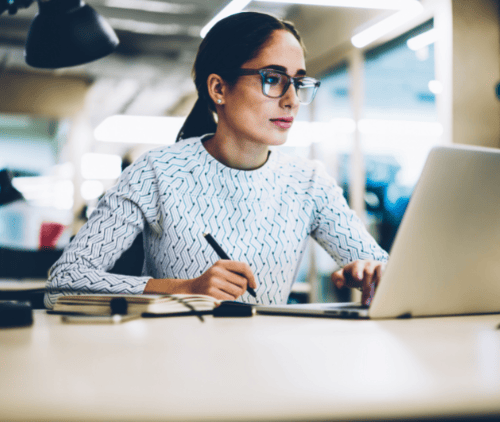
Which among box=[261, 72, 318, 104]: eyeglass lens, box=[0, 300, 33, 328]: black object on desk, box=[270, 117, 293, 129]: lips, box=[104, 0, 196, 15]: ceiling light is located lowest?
box=[0, 300, 33, 328]: black object on desk

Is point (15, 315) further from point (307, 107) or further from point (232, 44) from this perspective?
point (307, 107)

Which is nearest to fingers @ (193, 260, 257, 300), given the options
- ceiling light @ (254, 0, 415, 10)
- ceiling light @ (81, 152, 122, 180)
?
ceiling light @ (254, 0, 415, 10)

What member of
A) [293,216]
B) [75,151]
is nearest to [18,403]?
[293,216]

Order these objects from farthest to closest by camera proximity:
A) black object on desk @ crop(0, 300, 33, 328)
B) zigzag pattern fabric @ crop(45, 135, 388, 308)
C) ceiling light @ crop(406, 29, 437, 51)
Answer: ceiling light @ crop(406, 29, 437, 51) < zigzag pattern fabric @ crop(45, 135, 388, 308) < black object on desk @ crop(0, 300, 33, 328)

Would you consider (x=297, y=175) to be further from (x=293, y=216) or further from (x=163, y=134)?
(x=163, y=134)

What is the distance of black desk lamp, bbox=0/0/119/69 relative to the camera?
1610 mm

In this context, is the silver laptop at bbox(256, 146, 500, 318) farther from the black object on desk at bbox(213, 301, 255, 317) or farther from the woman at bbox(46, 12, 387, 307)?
the woman at bbox(46, 12, 387, 307)

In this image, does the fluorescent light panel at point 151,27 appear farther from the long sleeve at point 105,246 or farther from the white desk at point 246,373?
the white desk at point 246,373

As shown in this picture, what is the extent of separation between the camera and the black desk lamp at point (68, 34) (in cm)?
161

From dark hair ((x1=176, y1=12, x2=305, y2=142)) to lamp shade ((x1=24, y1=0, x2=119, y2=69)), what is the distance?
1.11 ft

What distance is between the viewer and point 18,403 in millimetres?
322

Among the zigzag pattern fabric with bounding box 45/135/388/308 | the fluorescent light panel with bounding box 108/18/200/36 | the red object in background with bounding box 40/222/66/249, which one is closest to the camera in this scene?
the zigzag pattern fabric with bounding box 45/135/388/308

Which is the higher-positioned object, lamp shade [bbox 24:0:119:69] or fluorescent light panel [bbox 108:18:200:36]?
fluorescent light panel [bbox 108:18:200:36]

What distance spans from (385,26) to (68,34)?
2.98 metres
